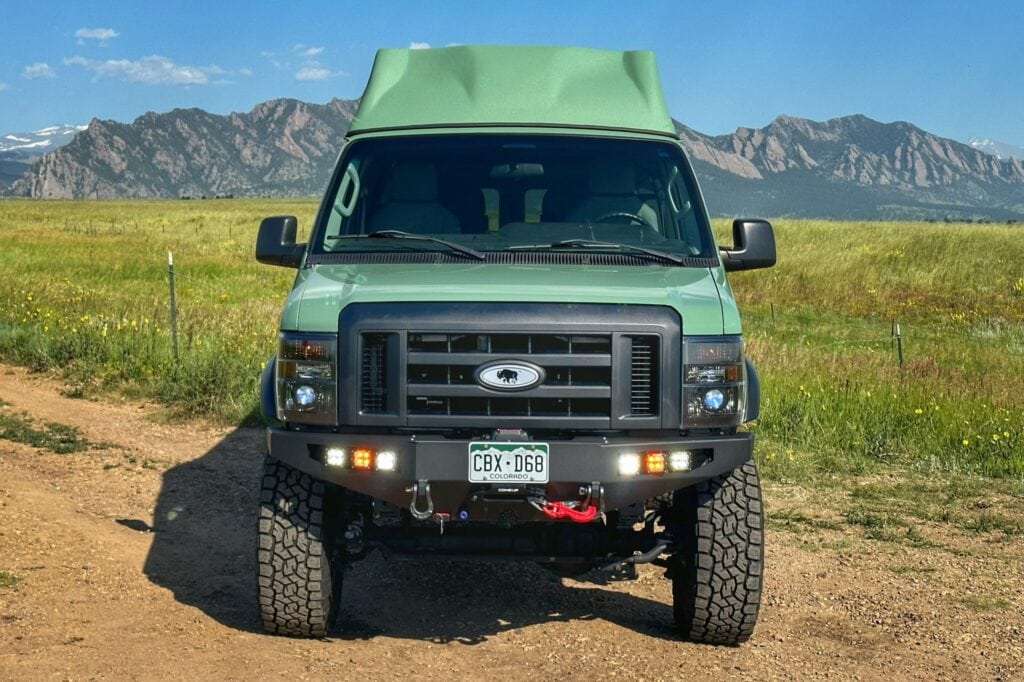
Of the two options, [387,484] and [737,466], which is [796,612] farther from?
[387,484]

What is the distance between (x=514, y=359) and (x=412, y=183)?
168 cm

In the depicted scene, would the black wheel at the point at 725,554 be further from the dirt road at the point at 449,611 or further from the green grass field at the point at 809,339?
the green grass field at the point at 809,339

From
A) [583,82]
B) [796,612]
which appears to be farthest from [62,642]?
[583,82]

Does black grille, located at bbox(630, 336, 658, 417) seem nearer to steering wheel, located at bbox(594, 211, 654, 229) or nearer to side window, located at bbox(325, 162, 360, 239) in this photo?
steering wheel, located at bbox(594, 211, 654, 229)

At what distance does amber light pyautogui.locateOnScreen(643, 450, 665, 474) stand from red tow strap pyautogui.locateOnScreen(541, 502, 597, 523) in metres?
0.25

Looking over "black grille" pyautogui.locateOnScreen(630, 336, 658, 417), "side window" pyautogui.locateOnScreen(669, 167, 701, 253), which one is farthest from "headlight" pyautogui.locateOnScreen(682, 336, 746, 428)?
"side window" pyautogui.locateOnScreen(669, 167, 701, 253)

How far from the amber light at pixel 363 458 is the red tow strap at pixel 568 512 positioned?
686 mm

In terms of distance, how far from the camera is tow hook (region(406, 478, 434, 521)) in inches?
183

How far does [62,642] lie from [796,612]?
10.6ft

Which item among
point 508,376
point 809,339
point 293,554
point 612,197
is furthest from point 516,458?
point 809,339

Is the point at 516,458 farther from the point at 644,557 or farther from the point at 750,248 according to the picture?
the point at 750,248

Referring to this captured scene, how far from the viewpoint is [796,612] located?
588 cm

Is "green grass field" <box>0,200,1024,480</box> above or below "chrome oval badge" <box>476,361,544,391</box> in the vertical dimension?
below

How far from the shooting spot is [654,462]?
4734 mm
